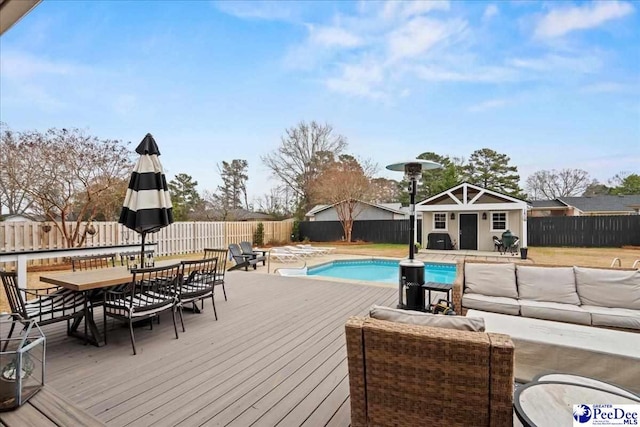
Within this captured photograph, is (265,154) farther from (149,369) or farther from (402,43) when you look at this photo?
(149,369)

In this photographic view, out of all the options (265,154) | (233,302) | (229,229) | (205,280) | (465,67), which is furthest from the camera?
(265,154)

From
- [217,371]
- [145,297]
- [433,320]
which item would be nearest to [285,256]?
[145,297]

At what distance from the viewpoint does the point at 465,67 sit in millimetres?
10055

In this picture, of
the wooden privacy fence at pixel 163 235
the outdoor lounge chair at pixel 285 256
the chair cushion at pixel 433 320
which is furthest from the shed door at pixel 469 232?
the chair cushion at pixel 433 320

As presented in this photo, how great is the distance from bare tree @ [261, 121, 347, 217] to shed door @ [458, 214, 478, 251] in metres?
12.1

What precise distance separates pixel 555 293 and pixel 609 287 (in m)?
0.54

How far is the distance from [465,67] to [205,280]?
413 inches

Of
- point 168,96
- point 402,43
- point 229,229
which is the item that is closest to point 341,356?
point 402,43

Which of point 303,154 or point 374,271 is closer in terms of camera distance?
point 374,271

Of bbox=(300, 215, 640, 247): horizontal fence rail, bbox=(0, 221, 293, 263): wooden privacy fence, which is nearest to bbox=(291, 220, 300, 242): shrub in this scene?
bbox=(0, 221, 293, 263): wooden privacy fence

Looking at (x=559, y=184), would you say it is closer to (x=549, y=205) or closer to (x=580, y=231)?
(x=549, y=205)

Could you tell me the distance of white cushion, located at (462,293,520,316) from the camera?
12.0 feet

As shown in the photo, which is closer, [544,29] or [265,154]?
[544,29]

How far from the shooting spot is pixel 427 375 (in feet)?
4.99
